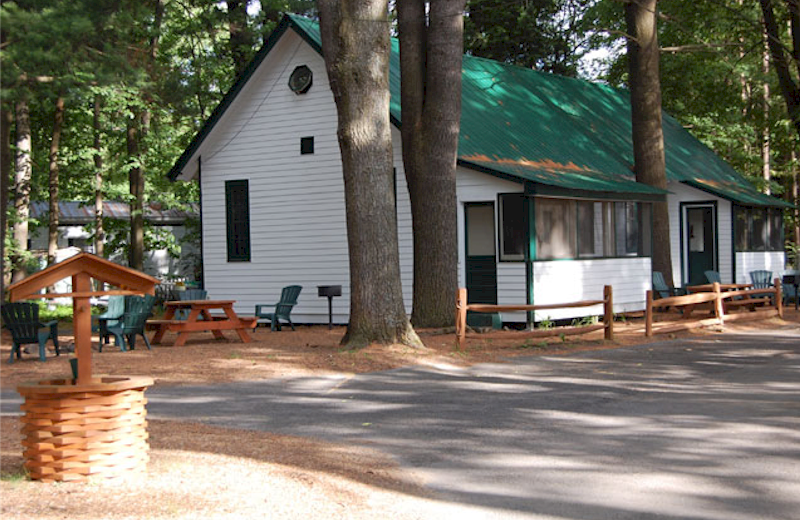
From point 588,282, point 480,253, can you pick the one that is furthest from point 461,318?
point 588,282

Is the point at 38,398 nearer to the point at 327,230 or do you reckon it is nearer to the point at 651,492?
the point at 651,492

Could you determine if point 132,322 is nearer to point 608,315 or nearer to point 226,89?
point 608,315

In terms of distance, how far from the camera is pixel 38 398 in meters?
7.20

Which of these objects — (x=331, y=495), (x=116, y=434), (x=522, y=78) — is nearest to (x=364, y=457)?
(x=331, y=495)

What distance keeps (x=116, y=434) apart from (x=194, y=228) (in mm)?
37061

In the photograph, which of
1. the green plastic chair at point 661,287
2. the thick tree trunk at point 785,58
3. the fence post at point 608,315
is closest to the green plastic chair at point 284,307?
the fence post at point 608,315

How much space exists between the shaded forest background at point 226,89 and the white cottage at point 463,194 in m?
3.06

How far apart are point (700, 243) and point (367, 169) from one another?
698 inches

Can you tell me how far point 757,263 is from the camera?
102 ft

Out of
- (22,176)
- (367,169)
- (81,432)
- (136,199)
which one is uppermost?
(22,176)

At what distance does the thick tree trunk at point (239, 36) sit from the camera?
35.6 metres

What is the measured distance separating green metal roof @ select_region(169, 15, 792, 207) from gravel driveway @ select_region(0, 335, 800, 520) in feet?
25.4

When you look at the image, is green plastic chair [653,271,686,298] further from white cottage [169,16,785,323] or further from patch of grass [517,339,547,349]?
patch of grass [517,339,547,349]

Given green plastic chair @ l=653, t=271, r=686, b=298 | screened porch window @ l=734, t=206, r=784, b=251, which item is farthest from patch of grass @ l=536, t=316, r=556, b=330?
screened porch window @ l=734, t=206, r=784, b=251
